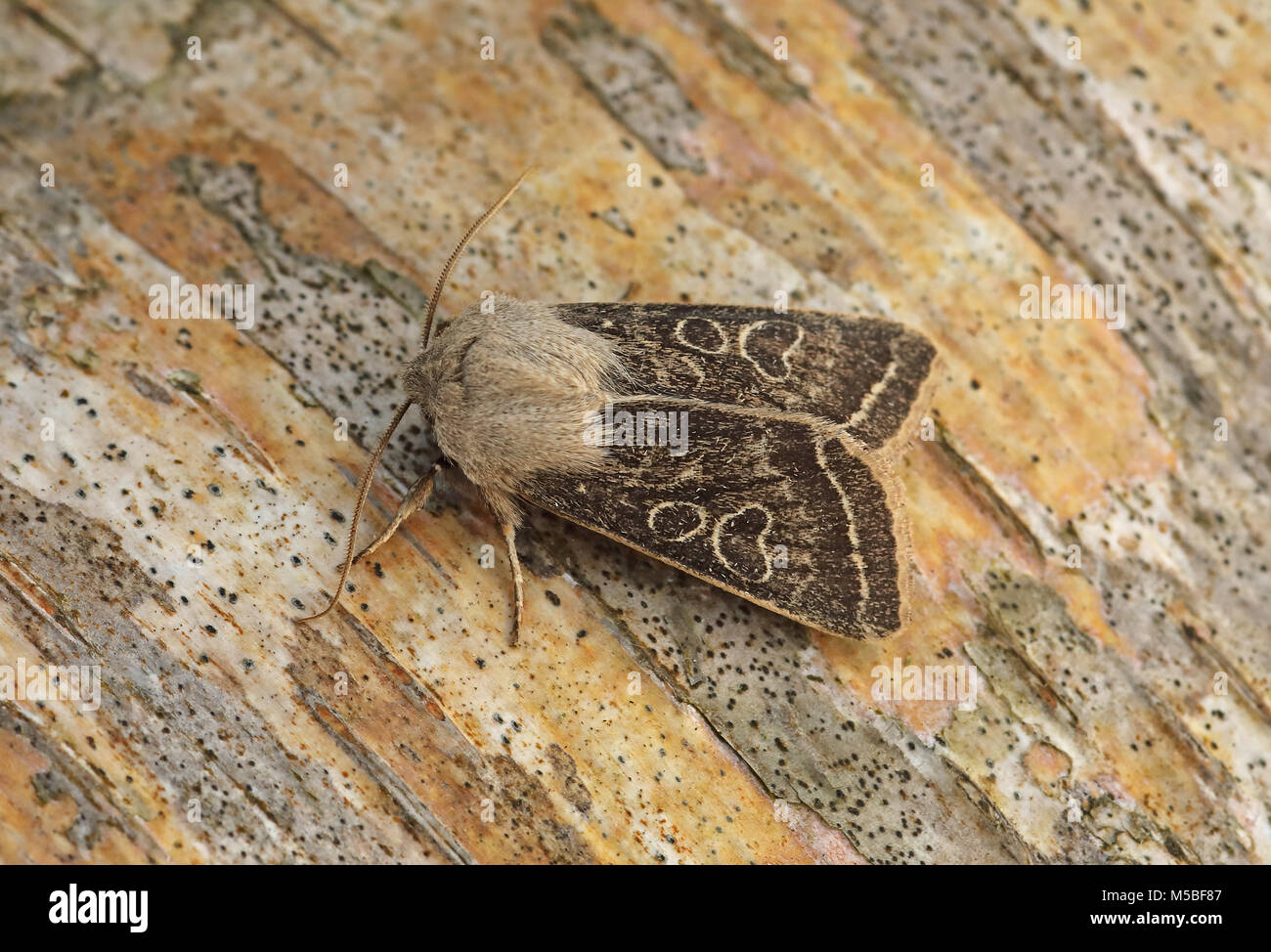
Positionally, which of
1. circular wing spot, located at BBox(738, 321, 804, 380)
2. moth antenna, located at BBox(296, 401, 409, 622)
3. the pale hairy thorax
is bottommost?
moth antenna, located at BBox(296, 401, 409, 622)

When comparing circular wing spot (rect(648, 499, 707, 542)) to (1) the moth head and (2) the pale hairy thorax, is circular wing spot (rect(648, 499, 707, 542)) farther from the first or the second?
(1) the moth head

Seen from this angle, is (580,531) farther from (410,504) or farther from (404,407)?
(404,407)

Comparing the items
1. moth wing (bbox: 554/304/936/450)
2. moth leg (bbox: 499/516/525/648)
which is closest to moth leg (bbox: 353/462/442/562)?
moth leg (bbox: 499/516/525/648)

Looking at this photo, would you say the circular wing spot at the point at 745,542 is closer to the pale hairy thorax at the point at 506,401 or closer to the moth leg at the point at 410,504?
the pale hairy thorax at the point at 506,401

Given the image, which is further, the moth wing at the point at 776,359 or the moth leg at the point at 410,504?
the moth wing at the point at 776,359

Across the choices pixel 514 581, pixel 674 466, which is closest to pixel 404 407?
pixel 514 581

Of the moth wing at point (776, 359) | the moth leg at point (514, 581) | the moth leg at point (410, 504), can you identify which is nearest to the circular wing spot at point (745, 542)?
the moth wing at point (776, 359)
